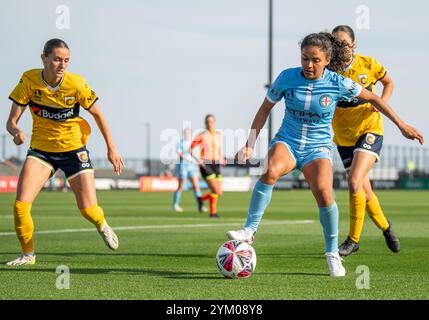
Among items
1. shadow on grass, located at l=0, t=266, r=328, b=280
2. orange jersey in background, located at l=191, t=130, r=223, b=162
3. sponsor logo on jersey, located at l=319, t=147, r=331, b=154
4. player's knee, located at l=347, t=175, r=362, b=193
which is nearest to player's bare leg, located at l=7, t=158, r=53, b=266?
shadow on grass, located at l=0, t=266, r=328, b=280

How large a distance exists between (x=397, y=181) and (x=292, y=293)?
61.8m

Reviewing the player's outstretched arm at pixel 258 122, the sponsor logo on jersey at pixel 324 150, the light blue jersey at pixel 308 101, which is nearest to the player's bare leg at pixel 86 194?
the player's outstretched arm at pixel 258 122

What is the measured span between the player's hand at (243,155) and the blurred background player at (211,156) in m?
12.9

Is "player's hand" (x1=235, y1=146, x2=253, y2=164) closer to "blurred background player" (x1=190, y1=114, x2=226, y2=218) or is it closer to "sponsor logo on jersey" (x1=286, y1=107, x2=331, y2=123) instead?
"sponsor logo on jersey" (x1=286, y1=107, x2=331, y2=123)

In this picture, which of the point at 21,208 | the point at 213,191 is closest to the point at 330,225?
the point at 21,208

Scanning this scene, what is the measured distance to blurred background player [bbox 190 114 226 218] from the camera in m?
22.5

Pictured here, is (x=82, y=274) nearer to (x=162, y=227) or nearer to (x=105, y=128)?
(x=105, y=128)

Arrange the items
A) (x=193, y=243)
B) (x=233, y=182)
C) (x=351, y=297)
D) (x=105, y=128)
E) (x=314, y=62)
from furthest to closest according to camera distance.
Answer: (x=233, y=182)
(x=193, y=243)
(x=105, y=128)
(x=314, y=62)
(x=351, y=297)

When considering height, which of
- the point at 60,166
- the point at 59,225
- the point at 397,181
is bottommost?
the point at 397,181

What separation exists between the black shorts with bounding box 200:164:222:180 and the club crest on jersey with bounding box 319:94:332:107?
43.4 feet

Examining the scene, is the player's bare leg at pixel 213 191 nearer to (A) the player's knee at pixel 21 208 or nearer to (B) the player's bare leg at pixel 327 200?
(A) the player's knee at pixel 21 208

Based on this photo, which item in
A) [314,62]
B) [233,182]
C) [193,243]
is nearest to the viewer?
[314,62]
